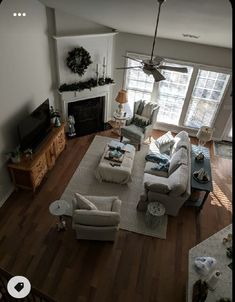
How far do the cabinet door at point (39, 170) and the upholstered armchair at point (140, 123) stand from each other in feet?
8.00

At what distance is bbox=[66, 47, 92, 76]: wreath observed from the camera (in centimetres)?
586

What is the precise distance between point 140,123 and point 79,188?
8.58 ft

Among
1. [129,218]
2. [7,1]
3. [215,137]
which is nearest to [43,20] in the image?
[7,1]

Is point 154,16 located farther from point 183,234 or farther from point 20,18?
point 183,234

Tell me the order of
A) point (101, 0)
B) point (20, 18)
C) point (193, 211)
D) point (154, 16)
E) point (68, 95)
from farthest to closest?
point (68, 95)
point (193, 211)
point (20, 18)
point (154, 16)
point (101, 0)

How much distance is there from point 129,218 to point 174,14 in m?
3.66

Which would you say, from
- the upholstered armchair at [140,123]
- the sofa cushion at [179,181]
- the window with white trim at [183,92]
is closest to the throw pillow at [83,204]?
the sofa cushion at [179,181]

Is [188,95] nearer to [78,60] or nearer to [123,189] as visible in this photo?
[78,60]

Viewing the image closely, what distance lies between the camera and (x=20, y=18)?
4.48 m

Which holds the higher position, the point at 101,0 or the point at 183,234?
the point at 101,0

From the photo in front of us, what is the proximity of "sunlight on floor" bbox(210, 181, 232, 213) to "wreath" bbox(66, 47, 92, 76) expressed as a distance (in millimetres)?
4447

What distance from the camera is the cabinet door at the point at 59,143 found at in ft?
19.5

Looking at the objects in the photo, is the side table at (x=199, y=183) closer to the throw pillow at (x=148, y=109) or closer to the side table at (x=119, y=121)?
the throw pillow at (x=148, y=109)

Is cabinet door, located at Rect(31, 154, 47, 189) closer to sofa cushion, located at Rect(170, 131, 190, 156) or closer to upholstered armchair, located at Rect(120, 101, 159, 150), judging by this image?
upholstered armchair, located at Rect(120, 101, 159, 150)
